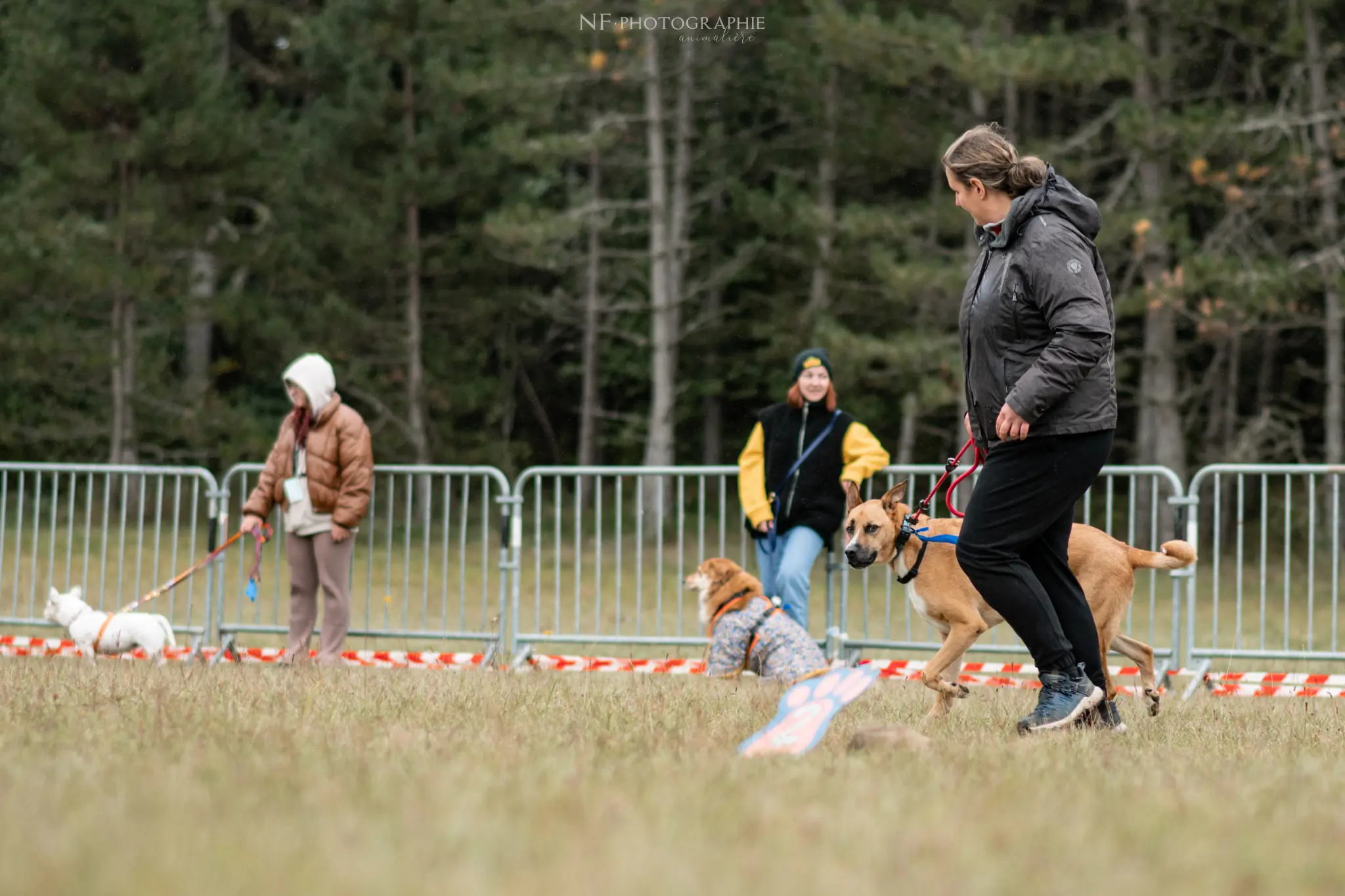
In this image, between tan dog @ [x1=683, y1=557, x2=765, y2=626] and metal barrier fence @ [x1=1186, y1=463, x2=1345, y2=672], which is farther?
metal barrier fence @ [x1=1186, y1=463, x2=1345, y2=672]

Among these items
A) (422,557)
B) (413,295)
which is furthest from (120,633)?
(413,295)

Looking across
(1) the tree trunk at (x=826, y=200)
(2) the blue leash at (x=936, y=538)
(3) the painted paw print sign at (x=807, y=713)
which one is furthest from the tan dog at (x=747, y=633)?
(1) the tree trunk at (x=826, y=200)

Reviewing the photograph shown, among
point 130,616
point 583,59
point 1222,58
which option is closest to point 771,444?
point 130,616

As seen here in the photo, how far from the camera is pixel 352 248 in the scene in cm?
2430

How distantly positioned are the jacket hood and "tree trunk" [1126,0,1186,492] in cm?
1380

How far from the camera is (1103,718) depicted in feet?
18.1

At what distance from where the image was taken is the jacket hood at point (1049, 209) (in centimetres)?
520

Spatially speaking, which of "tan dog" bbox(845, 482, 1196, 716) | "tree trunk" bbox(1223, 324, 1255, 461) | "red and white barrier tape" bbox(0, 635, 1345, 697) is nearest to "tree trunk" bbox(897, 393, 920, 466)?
"tree trunk" bbox(1223, 324, 1255, 461)

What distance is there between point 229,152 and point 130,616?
15105 millimetres

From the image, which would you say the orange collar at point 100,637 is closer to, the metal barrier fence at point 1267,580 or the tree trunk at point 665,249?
the metal barrier fence at point 1267,580

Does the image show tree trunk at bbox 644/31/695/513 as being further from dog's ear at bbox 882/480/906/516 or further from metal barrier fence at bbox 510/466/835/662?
dog's ear at bbox 882/480/906/516

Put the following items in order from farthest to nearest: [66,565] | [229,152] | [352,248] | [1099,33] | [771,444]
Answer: [352,248] < [229,152] < [1099,33] < [66,565] < [771,444]

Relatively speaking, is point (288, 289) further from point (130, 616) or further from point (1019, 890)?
point (1019, 890)

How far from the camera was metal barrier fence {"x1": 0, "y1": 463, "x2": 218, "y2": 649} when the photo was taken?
35.0 ft
